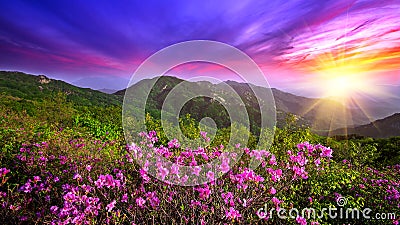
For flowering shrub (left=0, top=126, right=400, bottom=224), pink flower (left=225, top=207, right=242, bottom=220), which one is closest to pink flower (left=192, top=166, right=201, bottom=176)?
flowering shrub (left=0, top=126, right=400, bottom=224)

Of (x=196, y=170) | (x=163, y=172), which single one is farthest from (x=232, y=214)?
(x=163, y=172)

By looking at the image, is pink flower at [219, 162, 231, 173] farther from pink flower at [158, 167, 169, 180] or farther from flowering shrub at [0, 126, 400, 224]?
pink flower at [158, 167, 169, 180]

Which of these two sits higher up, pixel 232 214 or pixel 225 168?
pixel 225 168

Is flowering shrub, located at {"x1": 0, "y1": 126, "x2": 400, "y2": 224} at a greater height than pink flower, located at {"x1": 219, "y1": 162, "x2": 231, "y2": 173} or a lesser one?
lesser

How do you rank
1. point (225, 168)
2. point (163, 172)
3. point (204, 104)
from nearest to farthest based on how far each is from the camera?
point (163, 172) < point (225, 168) < point (204, 104)

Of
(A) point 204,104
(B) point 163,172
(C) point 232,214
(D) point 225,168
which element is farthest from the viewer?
(A) point 204,104

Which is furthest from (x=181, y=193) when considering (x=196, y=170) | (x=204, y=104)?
(x=204, y=104)

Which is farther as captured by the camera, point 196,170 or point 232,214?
point 196,170

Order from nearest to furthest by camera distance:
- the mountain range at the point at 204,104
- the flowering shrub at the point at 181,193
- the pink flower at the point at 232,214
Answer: the pink flower at the point at 232,214 → the flowering shrub at the point at 181,193 → the mountain range at the point at 204,104

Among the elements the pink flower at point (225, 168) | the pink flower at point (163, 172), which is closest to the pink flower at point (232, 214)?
the pink flower at point (225, 168)

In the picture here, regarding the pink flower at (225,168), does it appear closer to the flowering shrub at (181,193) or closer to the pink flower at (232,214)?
the flowering shrub at (181,193)

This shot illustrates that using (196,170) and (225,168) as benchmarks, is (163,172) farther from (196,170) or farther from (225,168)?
(225,168)

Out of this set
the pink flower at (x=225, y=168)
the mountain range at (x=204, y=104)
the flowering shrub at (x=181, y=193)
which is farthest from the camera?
the mountain range at (x=204, y=104)

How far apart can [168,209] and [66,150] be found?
11.7 ft
